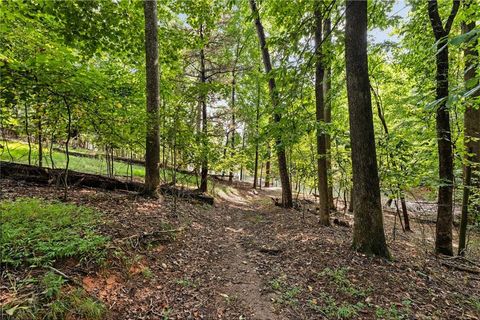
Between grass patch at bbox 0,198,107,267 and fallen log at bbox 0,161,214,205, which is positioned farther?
fallen log at bbox 0,161,214,205

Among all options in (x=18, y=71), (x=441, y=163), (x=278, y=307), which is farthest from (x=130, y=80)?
(x=441, y=163)

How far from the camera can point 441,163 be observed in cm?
581

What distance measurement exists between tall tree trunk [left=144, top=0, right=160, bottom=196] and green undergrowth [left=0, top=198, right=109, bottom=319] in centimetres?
247

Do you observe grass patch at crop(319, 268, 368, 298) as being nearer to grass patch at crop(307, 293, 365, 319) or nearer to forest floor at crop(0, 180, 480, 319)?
forest floor at crop(0, 180, 480, 319)

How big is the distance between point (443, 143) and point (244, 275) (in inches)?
212

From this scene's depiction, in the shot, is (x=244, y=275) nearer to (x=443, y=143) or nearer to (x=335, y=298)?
(x=335, y=298)

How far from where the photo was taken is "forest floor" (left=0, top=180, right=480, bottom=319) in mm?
3137

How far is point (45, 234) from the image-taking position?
338 centimetres

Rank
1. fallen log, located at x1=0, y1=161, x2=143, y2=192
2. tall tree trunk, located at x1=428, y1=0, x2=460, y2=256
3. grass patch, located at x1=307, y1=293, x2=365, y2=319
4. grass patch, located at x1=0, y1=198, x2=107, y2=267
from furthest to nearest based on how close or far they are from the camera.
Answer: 1. fallen log, located at x1=0, y1=161, x2=143, y2=192
2. tall tree trunk, located at x1=428, y1=0, x2=460, y2=256
3. grass patch, located at x1=307, y1=293, x2=365, y2=319
4. grass patch, located at x1=0, y1=198, x2=107, y2=267

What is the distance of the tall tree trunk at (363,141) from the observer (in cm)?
452

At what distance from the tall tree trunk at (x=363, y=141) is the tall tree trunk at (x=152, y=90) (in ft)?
15.5

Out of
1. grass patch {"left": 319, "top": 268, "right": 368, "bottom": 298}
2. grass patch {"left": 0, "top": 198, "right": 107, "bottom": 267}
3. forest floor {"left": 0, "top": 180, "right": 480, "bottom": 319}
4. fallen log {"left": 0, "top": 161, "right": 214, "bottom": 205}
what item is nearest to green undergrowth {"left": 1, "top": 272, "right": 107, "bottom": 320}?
forest floor {"left": 0, "top": 180, "right": 480, "bottom": 319}

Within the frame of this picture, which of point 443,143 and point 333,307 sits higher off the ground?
point 443,143

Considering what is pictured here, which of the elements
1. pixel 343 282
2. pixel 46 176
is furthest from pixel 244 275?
pixel 46 176
